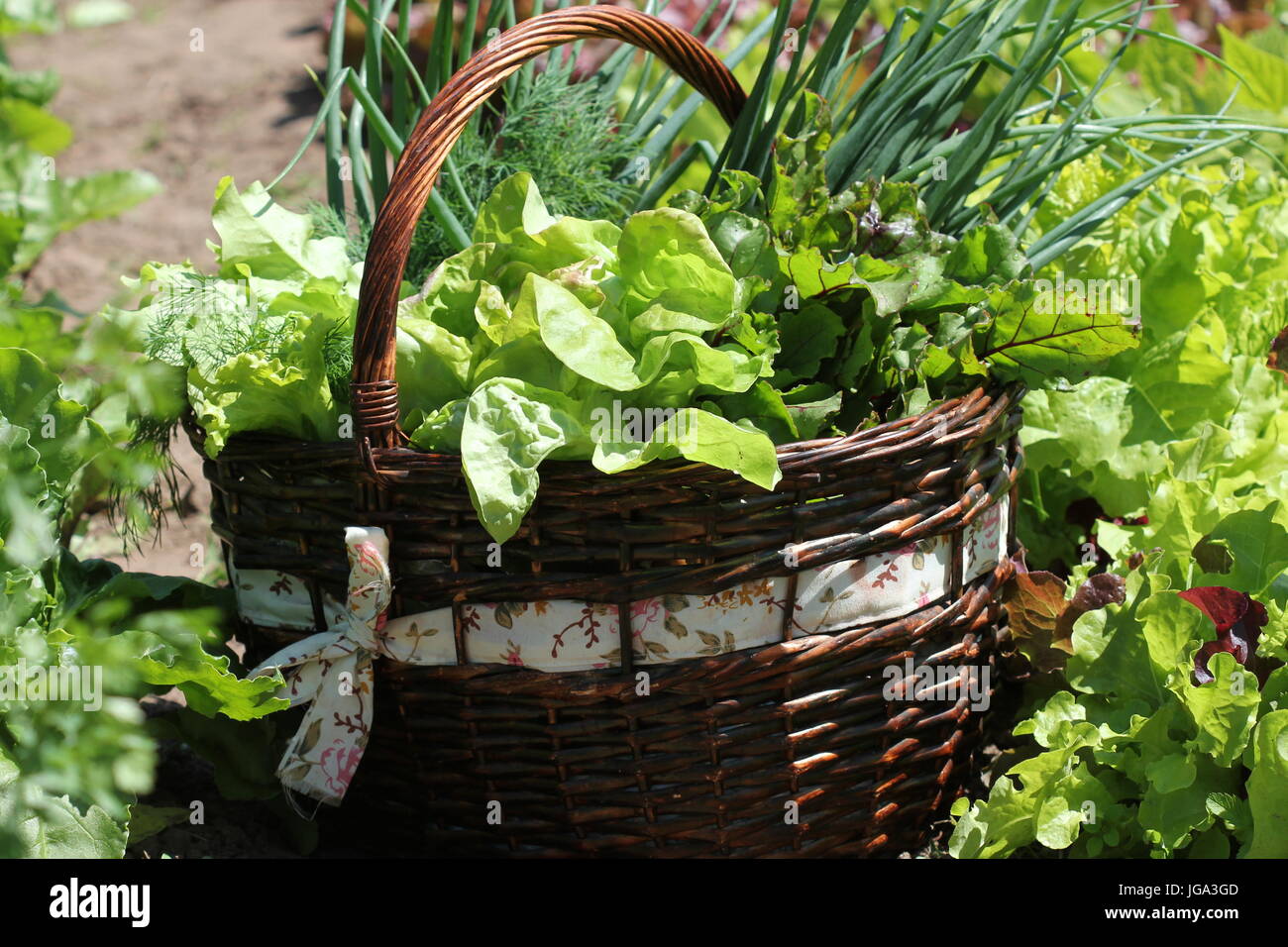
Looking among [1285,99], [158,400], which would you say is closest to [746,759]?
[158,400]

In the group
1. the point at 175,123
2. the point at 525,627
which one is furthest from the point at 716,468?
the point at 175,123

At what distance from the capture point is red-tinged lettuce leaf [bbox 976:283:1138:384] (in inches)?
51.0

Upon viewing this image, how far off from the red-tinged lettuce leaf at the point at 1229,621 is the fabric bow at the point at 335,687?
2.65 ft

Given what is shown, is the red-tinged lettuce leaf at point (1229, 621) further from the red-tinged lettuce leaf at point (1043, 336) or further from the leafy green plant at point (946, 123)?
the leafy green plant at point (946, 123)

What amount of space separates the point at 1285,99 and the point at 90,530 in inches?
96.7

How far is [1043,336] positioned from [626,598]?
536mm

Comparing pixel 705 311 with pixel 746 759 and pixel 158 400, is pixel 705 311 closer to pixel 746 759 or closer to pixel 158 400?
pixel 746 759

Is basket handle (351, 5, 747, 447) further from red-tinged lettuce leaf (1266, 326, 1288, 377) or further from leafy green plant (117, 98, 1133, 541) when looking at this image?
red-tinged lettuce leaf (1266, 326, 1288, 377)

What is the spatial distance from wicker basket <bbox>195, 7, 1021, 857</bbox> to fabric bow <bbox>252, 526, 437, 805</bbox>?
0.11 feet

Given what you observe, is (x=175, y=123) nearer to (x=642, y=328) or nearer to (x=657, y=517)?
(x=642, y=328)

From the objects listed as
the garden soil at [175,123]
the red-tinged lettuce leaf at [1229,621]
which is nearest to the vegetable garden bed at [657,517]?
the red-tinged lettuce leaf at [1229,621]

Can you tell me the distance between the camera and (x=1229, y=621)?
1.28 metres

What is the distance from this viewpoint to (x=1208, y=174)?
215cm

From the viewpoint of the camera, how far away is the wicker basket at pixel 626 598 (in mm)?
1175
